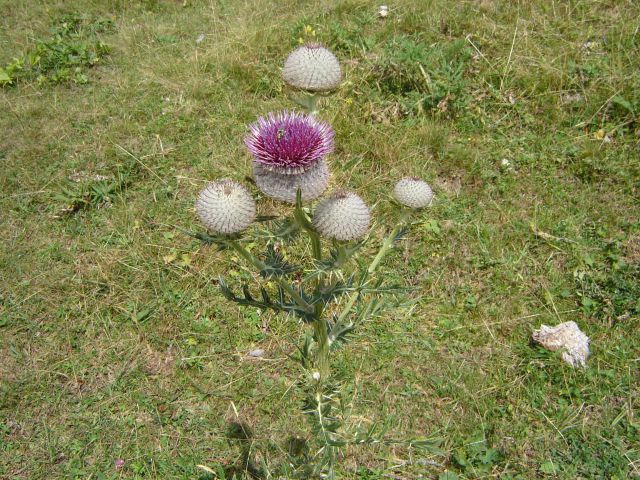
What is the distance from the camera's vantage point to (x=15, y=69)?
5.97 metres

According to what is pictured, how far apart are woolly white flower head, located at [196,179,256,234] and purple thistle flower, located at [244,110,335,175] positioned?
18 centimetres

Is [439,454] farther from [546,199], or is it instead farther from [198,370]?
[546,199]

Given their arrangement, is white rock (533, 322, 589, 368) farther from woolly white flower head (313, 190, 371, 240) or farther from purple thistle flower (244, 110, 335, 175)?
purple thistle flower (244, 110, 335, 175)

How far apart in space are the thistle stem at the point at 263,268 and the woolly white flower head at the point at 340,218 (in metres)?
0.27

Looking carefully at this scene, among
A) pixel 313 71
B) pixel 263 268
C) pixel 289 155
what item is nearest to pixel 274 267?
pixel 263 268

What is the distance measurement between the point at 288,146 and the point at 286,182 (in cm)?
15

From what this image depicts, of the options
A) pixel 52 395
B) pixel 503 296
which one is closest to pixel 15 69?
pixel 52 395

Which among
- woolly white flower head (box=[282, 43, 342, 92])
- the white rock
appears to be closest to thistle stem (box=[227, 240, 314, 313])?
woolly white flower head (box=[282, 43, 342, 92])

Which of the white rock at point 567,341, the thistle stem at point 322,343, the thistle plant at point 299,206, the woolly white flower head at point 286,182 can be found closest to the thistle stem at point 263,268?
the thistle plant at point 299,206

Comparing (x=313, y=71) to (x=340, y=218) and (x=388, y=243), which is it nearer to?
(x=340, y=218)

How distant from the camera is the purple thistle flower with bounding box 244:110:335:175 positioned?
6.85 ft

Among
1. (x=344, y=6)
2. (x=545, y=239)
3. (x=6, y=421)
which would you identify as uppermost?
(x=344, y=6)

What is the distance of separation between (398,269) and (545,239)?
3.78ft

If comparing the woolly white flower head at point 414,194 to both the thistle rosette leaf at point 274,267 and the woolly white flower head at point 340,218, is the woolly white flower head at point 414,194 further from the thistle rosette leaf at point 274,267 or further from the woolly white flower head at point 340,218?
the thistle rosette leaf at point 274,267
